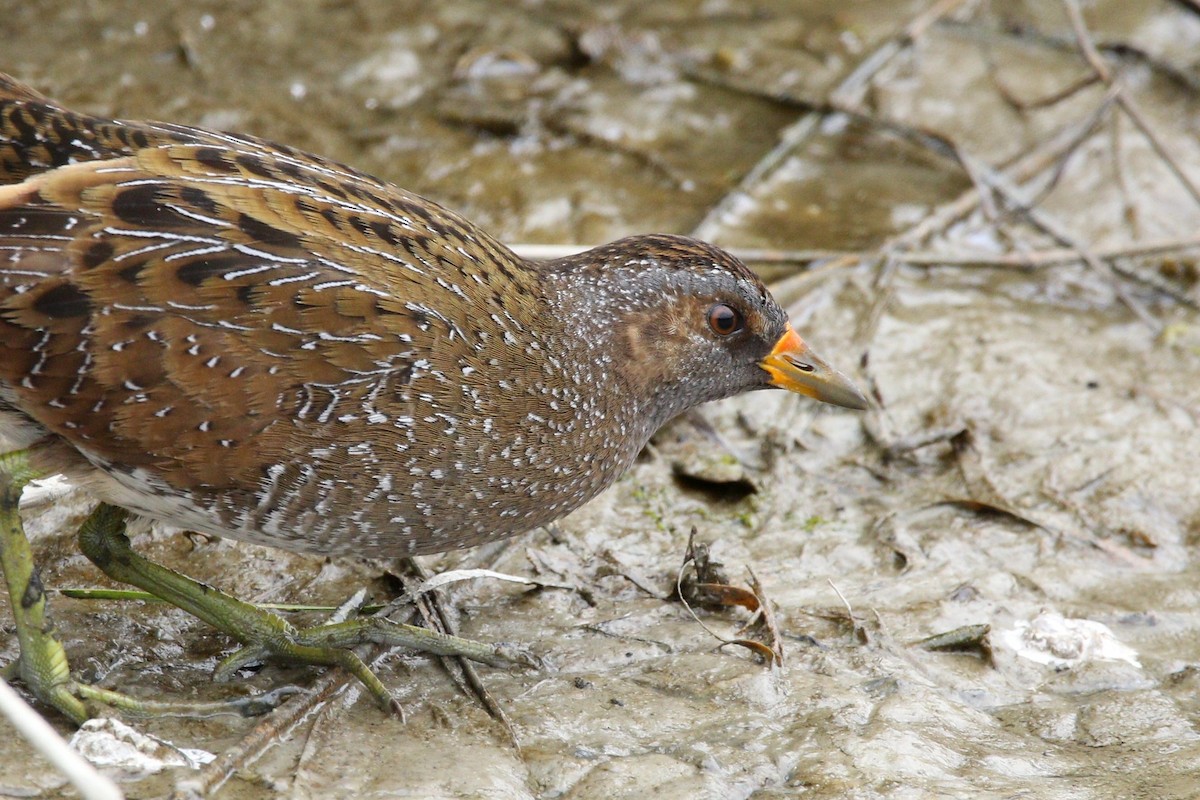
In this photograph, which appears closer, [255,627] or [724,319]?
[255,627]

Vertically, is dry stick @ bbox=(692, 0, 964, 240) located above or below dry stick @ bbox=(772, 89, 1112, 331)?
above

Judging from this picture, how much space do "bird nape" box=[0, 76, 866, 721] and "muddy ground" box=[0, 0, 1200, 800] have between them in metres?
0.37

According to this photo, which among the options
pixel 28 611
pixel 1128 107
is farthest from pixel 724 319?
pixel 1128 107

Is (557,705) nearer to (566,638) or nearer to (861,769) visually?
(566,638)

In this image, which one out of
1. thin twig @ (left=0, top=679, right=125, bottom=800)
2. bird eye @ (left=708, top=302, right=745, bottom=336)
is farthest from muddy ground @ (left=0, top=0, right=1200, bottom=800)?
bird eye @ (left=708, top=302, right=745, bottom=336)

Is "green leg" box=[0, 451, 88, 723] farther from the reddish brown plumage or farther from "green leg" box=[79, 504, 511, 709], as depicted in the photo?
"green leg" box=[79, 504, 511, 709]

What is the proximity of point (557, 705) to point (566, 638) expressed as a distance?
36 cm

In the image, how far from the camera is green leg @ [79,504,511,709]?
3.69 m

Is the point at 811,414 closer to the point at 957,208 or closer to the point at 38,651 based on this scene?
the point at 957,208

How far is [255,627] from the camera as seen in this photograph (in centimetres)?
371

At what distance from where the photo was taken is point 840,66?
24.6ft

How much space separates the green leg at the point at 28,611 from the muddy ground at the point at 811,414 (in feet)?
0.54

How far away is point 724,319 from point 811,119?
3.32 m

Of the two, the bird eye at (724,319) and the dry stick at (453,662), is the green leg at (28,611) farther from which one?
the bird eye at (724,319)
